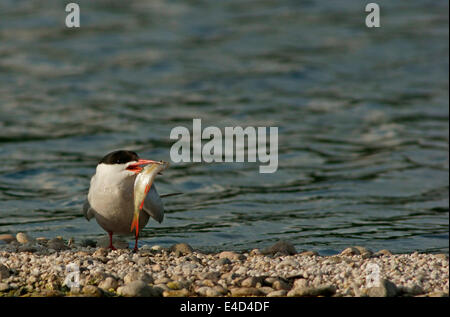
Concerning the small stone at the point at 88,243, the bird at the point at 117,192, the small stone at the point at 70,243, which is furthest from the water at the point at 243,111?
the bird at the point at 117,192

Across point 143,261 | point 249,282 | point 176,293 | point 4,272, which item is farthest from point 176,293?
point 4,272

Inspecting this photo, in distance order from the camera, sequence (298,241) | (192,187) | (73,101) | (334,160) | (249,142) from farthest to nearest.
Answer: (73,101)
(249,142)
(334,160)
(192,187)
(298,241)

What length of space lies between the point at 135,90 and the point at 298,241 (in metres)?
8.45

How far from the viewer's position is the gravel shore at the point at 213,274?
6.11 meters

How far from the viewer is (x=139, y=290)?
6078 millimetres

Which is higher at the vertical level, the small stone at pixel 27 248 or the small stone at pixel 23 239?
the small stone at pixel 27 248

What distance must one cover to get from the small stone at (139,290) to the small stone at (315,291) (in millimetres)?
975

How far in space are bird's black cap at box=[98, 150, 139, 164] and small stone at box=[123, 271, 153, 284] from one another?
4.16ft

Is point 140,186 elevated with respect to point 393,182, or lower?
elevated

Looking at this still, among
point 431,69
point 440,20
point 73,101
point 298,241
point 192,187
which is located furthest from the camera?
point 440,20

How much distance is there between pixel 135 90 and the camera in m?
16.7

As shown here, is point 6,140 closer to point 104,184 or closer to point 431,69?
point 104,184

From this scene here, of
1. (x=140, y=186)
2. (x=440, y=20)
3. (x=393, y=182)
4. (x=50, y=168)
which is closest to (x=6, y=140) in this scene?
(x=50, y=168)

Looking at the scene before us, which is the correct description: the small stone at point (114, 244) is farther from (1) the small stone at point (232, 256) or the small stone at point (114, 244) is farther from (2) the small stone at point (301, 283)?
(2) the small stone at point (301, 283)
